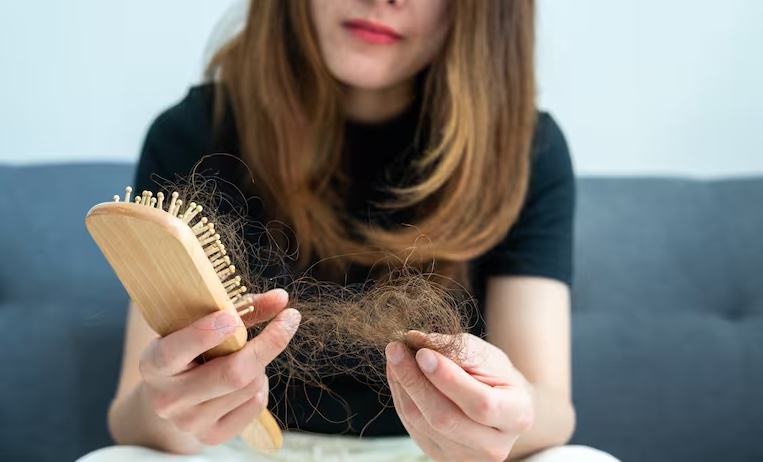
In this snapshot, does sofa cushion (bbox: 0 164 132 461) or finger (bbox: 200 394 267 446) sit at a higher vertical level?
finger (bbox: 200 394 267 446)

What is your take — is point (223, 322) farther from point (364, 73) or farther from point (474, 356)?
point (364, 73)

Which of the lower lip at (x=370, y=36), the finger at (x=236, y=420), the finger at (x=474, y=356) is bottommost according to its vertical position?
the finger at (x=236, y=420)

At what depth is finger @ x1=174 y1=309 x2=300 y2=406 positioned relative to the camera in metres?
0.58

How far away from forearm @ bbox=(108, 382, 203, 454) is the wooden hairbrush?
6.6 inches

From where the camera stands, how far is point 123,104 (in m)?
1.24

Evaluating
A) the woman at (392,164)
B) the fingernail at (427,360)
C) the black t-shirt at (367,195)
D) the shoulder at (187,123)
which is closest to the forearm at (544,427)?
the woman at (392,164)

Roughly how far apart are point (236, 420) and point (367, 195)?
357mm

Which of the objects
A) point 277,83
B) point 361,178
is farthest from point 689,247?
point 277,83

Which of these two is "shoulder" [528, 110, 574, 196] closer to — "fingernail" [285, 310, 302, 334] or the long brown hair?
the long brown hair

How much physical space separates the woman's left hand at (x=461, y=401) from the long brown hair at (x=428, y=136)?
0.82 ft

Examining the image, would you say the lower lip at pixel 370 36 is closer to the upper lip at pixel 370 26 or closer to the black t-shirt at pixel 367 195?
the upper lip at pixel 370 26

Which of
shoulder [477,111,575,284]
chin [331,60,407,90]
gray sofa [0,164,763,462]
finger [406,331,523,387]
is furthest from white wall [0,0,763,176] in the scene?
finger [406,331,523,387]

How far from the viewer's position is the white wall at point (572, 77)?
4.01 feet

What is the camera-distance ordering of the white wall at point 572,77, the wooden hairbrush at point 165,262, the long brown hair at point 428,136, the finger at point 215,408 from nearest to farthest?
1. the wooden hairbrush at point 165,262
2. the finger at point 215,408
3. the long brown hair at point 428,136
4. the white wall at point 572,77
